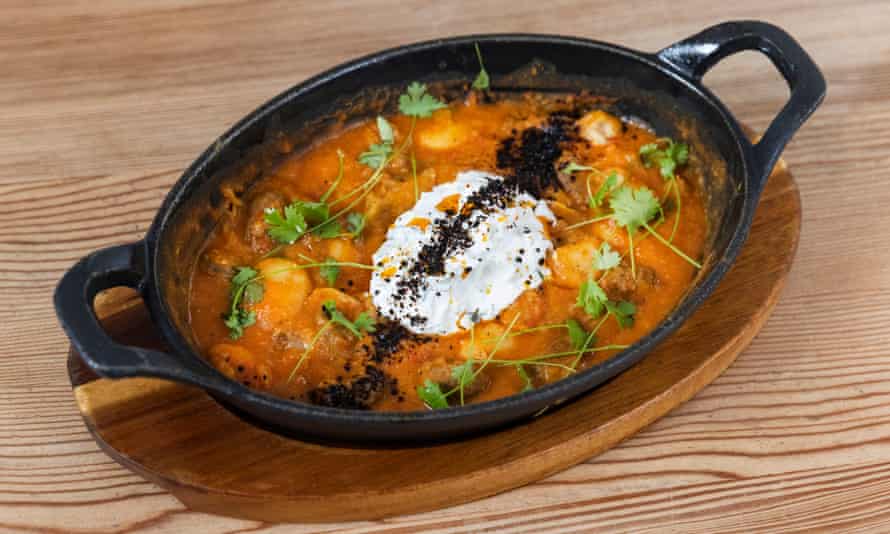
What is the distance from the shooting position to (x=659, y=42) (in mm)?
3402

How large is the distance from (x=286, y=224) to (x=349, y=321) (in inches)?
12.6

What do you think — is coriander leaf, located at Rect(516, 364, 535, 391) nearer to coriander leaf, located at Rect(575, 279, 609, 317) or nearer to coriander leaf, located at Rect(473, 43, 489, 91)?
coriander leaf, located at Rect(575, 279, 609, 317)

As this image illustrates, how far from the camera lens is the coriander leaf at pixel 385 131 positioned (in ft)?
9.18

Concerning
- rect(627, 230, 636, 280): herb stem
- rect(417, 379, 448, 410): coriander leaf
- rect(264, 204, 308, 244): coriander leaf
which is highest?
rect(627, 230, 636, 280): herb stem

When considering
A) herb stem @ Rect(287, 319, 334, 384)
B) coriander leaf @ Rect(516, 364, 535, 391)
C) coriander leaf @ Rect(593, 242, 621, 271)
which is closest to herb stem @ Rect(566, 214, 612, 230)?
coriander leaf @ Rect(593, 242, 621, 271)

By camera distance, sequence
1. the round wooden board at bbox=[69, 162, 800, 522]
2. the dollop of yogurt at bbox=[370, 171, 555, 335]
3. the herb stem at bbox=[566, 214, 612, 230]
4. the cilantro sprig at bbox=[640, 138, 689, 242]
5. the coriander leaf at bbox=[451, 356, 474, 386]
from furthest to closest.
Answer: the cilantro sprig at bbox=[640, 138, 689, 242] < the herb stem at bbox=[566, 214, 612, 230] < the dollop of yogurt at bbox=[370, 171, 555, 335] < the coriander leaf at bbox=[451, 356, 474, 386] < the round wooden board at bbox=[69, 162, 800, 522]

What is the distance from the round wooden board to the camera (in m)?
2.09

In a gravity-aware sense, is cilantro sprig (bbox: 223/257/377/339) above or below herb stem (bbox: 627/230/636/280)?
below

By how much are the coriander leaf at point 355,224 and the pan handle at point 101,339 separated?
669mm

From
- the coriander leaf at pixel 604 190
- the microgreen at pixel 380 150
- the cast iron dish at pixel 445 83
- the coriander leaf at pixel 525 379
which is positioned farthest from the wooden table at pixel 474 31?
the microgreen at pixel 380 150

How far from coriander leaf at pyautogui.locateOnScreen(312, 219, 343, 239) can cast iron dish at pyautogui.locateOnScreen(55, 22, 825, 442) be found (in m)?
0.25

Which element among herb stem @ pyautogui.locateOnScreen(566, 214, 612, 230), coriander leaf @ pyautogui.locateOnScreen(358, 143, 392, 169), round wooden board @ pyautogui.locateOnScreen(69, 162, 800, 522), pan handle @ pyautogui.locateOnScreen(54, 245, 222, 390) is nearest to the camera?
pan handle @ pyautogui.locateOnScreen(54, 245, 222, 390)

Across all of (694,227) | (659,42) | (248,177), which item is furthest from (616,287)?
(659,42)

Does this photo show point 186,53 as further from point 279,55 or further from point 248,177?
point 248,177
